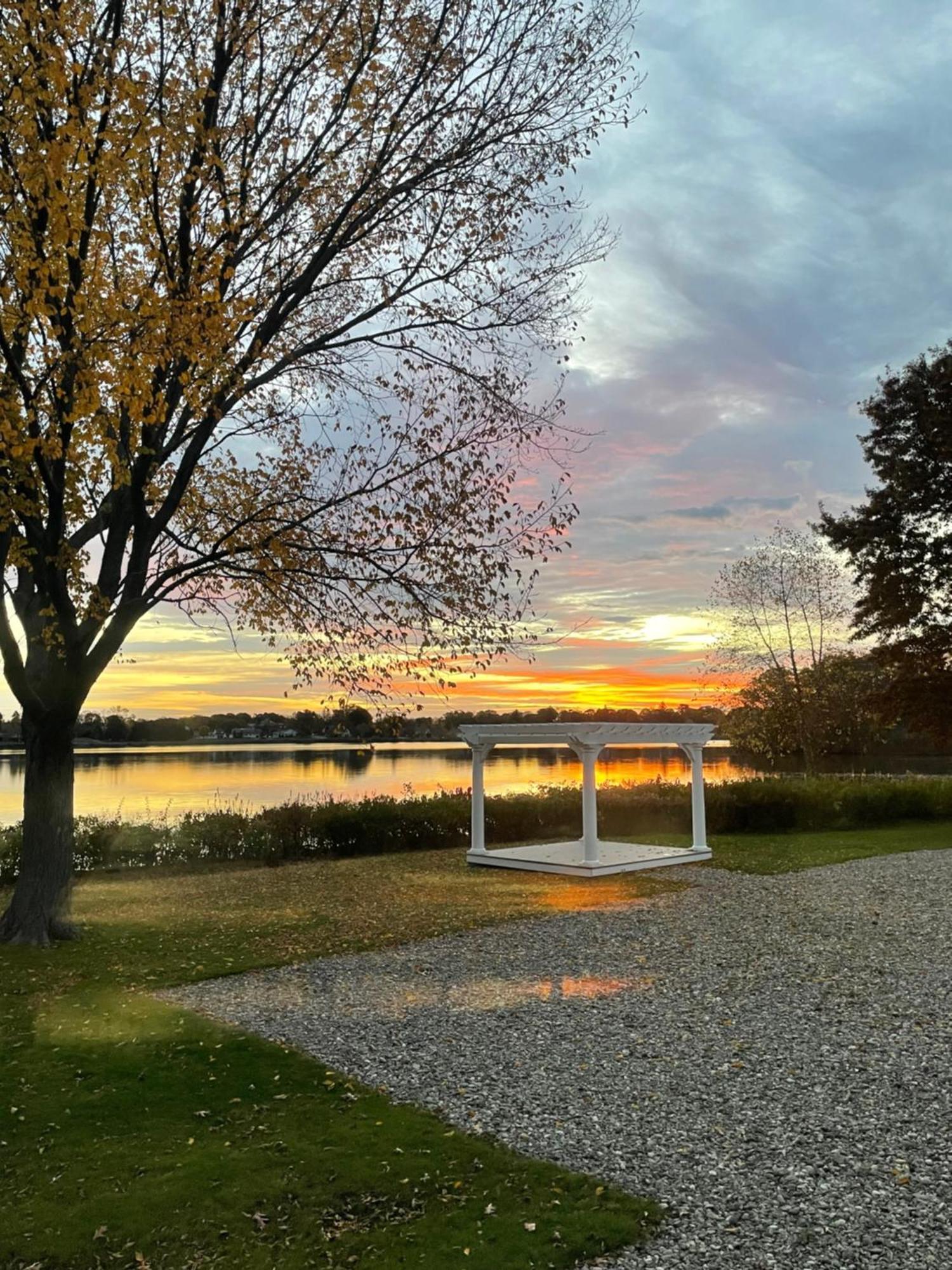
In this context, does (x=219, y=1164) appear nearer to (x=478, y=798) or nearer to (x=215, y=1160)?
(x=215, y=1160)

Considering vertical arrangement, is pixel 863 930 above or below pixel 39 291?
below

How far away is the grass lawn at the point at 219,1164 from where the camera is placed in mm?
3723

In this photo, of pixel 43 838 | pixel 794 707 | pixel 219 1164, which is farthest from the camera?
pixel 794 707

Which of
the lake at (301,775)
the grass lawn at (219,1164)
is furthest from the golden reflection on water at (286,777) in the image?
the grass lawn at (219,1164)

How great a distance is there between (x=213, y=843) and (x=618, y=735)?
23.5 ft

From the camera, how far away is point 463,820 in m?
17.6

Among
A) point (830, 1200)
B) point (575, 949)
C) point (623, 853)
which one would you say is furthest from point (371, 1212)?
point (623, 853)

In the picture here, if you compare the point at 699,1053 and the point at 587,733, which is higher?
the point at 587,733

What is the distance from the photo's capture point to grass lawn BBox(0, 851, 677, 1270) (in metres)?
3.72

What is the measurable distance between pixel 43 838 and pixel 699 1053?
6.67 metres

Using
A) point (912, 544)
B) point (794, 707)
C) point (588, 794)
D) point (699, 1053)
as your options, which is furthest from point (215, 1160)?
point (794, 707)

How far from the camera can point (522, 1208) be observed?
3932 mm

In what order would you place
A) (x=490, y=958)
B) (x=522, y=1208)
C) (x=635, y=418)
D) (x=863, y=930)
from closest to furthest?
(x=522, y=1208) < (x=490, y=958) < (x=863, y=930) < (x=635, y=418)

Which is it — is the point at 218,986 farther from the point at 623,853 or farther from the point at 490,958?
the point at 623,853
